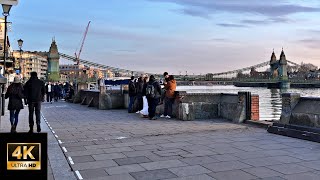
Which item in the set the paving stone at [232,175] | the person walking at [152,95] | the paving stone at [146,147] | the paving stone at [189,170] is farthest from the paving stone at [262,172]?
the person walking at [152,95]

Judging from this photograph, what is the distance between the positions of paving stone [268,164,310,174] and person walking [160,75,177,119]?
828cm

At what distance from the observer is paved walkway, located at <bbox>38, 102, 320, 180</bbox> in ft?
19.6

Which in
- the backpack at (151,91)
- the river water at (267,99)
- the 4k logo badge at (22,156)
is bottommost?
the river water at (267,99)

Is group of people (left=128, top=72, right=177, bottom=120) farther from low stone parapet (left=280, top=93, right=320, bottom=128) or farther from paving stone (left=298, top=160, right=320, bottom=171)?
paving stone (left=298, top=160, right=320, bottom=171)

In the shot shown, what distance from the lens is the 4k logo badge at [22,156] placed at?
3271mm

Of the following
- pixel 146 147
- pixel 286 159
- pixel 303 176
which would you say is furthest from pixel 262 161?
pixel 146 147

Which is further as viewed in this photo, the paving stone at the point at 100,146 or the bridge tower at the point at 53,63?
the bridge tower at the point at 53,63

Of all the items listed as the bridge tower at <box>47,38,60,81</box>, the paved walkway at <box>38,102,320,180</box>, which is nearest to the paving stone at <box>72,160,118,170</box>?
the paved walkway at <box>38,102,320,180</box>

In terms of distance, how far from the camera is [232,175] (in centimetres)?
580

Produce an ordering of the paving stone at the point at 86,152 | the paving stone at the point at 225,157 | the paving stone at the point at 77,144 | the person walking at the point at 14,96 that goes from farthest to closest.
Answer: the person walking at the point at 14,96 → the paving stone at the point at 77,144 → the paving stone at the point at 86,152 → the paving stone at the point at 225,157

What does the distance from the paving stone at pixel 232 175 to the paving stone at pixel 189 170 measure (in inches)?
9.7

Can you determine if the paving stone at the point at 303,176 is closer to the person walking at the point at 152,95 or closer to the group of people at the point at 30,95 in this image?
the group of people at the point at 30,95

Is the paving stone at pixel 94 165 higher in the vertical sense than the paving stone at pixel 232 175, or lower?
lower

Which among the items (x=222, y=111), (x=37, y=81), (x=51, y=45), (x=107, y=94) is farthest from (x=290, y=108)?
(x=51, y=45)
